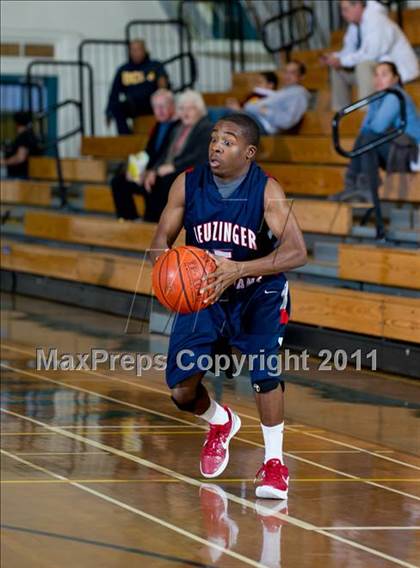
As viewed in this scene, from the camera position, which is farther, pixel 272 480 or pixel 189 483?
pixel 189 483

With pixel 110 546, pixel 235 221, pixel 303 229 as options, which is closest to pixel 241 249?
pixel 235 221

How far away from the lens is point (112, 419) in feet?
27.1

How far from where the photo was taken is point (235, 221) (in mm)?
6453

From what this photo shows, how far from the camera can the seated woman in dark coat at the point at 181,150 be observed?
12688 millimetres

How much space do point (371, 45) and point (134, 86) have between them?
16.3 ft

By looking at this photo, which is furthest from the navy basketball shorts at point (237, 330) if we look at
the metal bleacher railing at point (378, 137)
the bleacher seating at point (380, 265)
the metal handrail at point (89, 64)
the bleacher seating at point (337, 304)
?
the metal handrail at point (89, 64)

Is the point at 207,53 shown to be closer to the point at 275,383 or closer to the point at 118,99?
the point at 118,99

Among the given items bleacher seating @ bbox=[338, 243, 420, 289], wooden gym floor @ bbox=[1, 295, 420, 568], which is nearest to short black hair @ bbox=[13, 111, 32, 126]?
bleacher seating @ bbox=[338, 243, 420, 289]

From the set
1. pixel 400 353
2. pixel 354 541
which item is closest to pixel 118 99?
pixel 400 353

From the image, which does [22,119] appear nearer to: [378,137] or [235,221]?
[378,137]

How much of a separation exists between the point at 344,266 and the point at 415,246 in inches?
22.7

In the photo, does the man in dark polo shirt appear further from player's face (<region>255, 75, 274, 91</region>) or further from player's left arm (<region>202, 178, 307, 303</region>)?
player's left arm (<region>202, 178, 307, 303</region>)

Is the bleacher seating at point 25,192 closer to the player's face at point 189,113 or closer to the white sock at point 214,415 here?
the player's face at point 189,113

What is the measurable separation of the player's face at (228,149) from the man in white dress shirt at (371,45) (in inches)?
263
